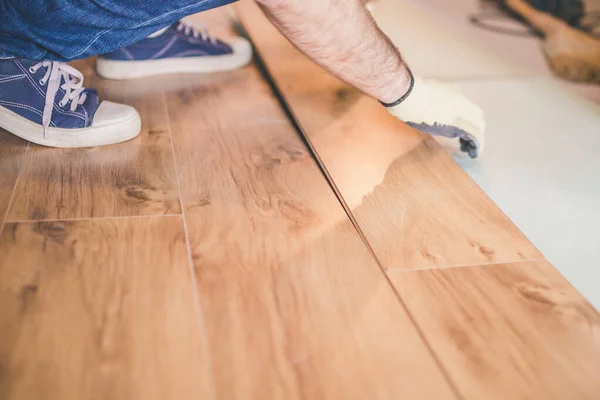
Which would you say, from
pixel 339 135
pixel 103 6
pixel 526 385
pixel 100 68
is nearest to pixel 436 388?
pixel 526 385

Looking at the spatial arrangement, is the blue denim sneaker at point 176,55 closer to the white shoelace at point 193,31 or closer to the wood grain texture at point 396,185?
the white shoelace at point 193,31

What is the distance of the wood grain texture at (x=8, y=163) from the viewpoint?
1098 mm

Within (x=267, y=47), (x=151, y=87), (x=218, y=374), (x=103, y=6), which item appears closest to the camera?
(x=218, y=374)

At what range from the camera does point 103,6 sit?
1113 millimetres

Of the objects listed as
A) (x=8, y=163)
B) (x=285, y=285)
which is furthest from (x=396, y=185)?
(x=8, y=163)

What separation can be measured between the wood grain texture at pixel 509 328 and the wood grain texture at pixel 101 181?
0.49 meters

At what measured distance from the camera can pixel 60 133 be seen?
130 cm

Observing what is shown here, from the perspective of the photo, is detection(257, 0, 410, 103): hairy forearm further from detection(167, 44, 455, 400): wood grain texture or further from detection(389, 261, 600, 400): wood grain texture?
detection(389, 261, 600, 400): wood grain texture

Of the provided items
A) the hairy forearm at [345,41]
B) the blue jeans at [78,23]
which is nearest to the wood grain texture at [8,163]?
the blue jeans at [78,23]

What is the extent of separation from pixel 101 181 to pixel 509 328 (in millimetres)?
795

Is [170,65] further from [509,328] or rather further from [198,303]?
[509,328]

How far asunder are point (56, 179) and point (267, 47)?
0.96 m

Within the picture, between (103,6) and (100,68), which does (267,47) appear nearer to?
(100,68)

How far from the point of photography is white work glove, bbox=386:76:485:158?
130cm
